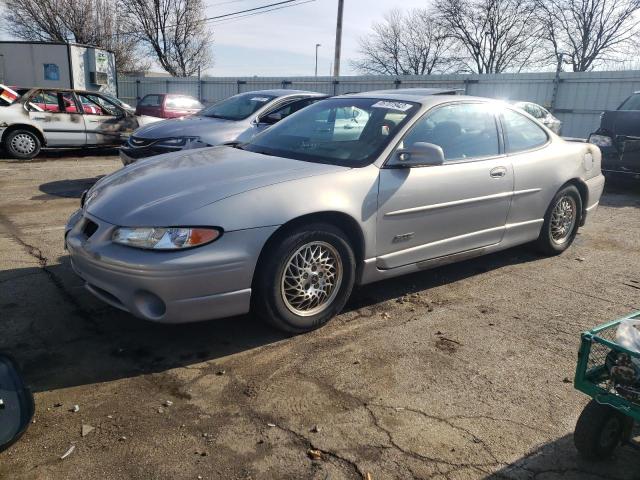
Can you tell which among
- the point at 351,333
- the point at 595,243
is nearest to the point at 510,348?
the point at 351,333

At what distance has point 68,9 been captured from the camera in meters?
35.7

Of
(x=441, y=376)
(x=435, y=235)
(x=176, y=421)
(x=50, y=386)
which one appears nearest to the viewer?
(x=176, y=421)

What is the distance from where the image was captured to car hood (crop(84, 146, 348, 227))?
124 inches

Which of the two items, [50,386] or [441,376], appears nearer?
[50,386]

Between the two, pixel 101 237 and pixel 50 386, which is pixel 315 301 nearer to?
pixel 101 237

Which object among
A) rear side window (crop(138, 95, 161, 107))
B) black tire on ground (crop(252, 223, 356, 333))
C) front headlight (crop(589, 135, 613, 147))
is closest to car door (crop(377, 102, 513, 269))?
black tire on ground (crop(252, 223, 356, 333))

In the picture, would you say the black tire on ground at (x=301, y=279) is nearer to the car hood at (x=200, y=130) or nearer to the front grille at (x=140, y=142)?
the car hood at (x=200, y=130)

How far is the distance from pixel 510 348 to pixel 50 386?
2.71 metres

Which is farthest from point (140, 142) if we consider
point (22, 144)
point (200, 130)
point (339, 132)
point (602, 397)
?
point (602, 397)

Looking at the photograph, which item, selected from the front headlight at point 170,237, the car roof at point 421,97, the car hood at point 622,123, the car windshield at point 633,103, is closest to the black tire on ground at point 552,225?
the car roof at point 421,97

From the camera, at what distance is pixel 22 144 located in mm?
10883

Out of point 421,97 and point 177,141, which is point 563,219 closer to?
point 421,97

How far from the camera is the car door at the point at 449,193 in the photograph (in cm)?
381

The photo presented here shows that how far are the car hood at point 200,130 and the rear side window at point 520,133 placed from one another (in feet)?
12.7
